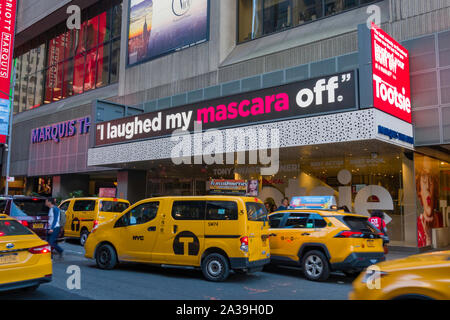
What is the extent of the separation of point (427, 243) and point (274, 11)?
13.0 metres

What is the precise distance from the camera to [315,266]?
30.0 feet

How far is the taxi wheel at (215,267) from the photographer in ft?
28.1

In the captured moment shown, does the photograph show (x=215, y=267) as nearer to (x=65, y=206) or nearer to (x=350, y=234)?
(x=350, y=234)

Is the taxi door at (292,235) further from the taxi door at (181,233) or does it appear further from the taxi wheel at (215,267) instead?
the taxi door at (181,233)

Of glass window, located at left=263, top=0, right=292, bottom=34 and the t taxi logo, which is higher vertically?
glass window, located at left=263, top=0, right=292, bottom=34

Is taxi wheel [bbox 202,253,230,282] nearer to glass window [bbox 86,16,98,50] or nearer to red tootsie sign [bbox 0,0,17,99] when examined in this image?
glass window [bbox 86,16,98,50]

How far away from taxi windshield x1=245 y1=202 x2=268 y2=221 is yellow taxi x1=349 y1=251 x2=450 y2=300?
4197mm

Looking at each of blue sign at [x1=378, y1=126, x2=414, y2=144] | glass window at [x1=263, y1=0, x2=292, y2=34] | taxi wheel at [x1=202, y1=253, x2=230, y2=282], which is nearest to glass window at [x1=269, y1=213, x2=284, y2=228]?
taxi wheel at [x1=202, y1=253, x2=230, y2=282]

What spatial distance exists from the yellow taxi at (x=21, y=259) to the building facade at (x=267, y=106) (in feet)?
30.5

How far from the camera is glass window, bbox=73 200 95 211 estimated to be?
15369 millimetres

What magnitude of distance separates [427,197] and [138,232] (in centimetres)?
1117

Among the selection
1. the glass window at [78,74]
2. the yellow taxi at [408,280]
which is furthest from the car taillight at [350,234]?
the glass window at [78,74]
